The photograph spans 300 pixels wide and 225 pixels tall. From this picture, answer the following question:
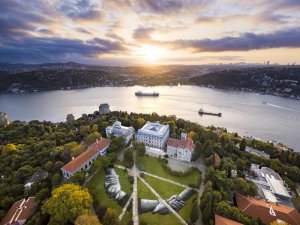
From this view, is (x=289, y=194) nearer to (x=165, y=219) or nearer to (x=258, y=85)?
(x=165, y=219)

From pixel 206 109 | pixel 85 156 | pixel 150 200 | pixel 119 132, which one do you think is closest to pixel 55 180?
pixel 85 156

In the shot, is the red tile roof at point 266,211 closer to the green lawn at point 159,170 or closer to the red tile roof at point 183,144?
the green lawn at point 159,170

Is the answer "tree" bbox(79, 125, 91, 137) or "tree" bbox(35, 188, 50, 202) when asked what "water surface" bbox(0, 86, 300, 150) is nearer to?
"tree" bbox(79, 125, 91, 137)

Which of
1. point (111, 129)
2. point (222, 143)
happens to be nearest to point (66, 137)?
point (111, 129)

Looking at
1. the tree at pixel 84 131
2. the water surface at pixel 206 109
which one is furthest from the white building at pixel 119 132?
the water surface at pixel 206 109

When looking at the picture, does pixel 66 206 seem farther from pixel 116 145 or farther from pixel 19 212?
pixel 116 145
